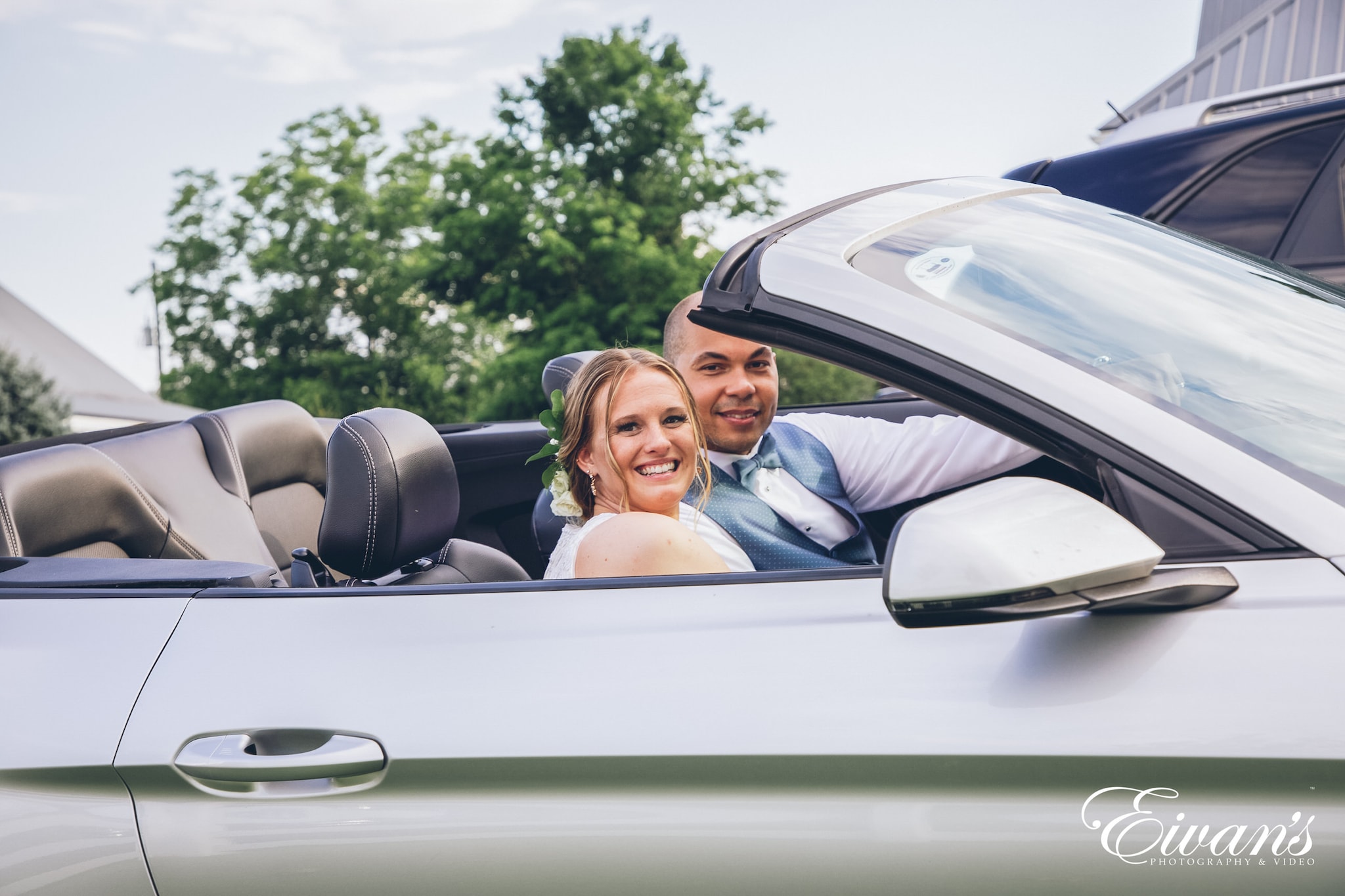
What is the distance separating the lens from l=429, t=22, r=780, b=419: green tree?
71.2 feet

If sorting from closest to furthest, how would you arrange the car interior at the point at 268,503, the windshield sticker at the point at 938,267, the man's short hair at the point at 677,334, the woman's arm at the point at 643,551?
the windshield sticker at the point at 938,267
the woman's arm at the point at 643,551
the car interior at the point at 268,503
the man's short hair at the point at 677,334

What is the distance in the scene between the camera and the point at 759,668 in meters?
1.25

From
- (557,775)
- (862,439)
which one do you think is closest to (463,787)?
(557,775)

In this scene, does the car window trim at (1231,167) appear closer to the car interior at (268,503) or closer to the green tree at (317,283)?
the car interior at (268,503)

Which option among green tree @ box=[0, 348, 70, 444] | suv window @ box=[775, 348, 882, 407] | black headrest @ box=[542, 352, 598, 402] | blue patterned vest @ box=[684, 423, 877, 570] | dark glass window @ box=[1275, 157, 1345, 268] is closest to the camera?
blue patterned vest @ box=[684, 423, 877, 570]

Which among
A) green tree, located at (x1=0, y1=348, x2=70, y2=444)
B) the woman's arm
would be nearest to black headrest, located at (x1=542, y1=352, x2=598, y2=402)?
the woman's arm

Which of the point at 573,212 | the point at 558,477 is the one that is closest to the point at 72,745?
the point at 558,477

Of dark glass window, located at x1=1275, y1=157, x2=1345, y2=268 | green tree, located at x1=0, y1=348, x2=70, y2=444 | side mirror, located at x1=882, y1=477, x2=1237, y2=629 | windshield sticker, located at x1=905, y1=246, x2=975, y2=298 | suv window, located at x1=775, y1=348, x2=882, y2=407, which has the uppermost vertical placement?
windshield sticker, located at x1=905, y1=246, x2=975, y2=298

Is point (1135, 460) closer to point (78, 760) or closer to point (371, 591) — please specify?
point (371, 591)

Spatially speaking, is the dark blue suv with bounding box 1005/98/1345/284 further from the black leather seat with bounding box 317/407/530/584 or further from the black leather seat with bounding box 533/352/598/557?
the black leather seat with bounding box 317/407/530/584

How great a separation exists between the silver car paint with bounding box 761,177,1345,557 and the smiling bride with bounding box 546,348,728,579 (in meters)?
0.67

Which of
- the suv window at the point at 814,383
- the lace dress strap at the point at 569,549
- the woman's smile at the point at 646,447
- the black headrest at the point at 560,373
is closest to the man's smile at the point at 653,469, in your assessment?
the woman's smile at the point at 646,447

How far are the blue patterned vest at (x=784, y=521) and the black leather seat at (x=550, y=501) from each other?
0.50 meters

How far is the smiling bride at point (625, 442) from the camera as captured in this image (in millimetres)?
2123
